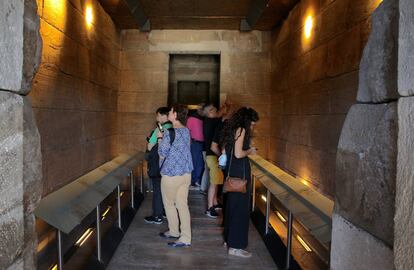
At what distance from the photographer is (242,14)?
6.43 m

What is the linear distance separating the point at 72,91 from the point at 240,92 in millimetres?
3686

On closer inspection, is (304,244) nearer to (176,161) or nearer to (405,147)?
(176,161)

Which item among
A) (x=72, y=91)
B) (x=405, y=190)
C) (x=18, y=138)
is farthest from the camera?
(x=72, y=91)

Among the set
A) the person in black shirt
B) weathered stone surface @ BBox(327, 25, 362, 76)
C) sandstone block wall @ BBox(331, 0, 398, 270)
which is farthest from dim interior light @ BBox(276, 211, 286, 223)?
sandstone block wall @ BBox(331, 0, 398, 270)

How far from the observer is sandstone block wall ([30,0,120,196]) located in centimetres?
378

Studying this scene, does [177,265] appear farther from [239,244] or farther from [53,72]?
[53,72]

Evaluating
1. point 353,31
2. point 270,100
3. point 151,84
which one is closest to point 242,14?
point 270,100

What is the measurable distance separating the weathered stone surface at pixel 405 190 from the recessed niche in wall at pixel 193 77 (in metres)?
8.51

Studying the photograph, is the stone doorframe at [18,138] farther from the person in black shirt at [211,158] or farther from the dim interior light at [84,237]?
the person in black shirt at [211,158]

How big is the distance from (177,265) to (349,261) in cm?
200

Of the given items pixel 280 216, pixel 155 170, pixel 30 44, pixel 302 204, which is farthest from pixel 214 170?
pixel 30 44

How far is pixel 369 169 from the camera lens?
60.6 inches

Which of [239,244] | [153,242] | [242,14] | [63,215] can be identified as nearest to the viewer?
[63,215]

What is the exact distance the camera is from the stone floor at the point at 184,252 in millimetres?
3330
